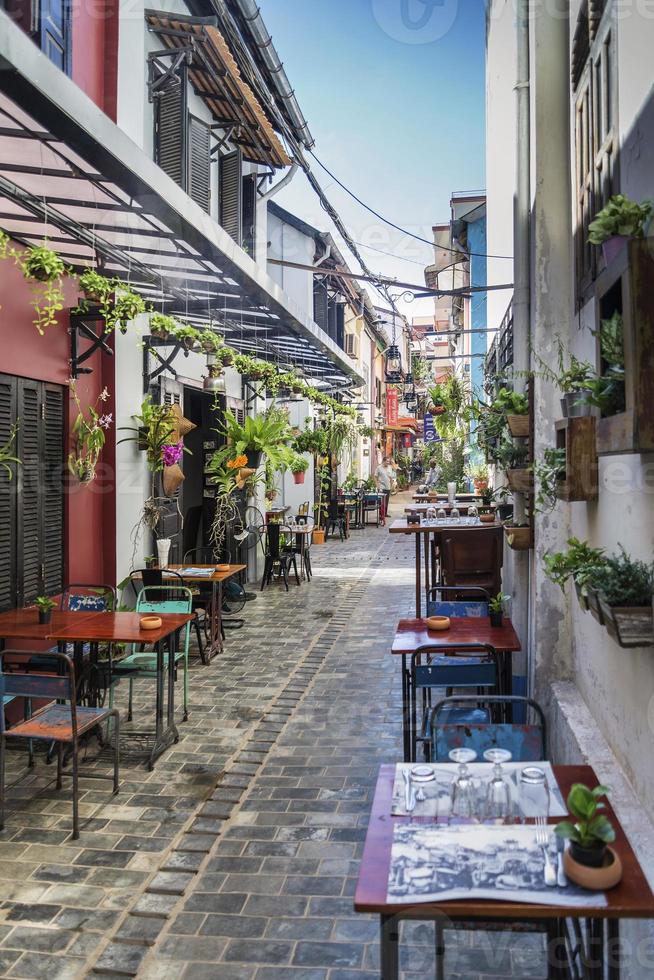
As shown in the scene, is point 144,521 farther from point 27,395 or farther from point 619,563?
point 619,563

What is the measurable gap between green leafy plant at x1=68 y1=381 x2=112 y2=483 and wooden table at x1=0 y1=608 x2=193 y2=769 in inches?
63.0

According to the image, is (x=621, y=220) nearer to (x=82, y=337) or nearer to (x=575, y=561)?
(x=575, y=561)

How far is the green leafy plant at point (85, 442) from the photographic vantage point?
7223 millimetres

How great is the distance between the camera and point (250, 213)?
12477mm

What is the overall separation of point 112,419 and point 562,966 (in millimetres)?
6600

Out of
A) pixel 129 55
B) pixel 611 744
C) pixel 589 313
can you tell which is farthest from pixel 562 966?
pixel 129 55

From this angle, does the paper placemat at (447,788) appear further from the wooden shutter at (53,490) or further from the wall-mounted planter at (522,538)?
the wooden shutter at (53,490)

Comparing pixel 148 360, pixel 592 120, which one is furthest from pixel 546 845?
pixel 148 360

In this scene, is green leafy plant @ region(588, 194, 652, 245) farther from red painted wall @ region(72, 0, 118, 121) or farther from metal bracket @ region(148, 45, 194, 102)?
metal bracket @ region(148, 45, 194, 102)

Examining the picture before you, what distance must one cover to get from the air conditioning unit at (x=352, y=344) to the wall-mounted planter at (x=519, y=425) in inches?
782

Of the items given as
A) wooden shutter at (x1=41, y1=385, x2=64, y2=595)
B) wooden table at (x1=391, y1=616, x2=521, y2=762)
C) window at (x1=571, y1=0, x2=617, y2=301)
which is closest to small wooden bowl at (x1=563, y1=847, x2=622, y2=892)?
wooden table at (x1=391, y1=616, x2=521, y2=762)

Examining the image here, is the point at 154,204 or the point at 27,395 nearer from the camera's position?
the point at 154,204

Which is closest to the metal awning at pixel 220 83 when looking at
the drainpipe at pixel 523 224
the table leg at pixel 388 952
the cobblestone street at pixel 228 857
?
the drainpipe at pixel 523 224

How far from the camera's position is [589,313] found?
427cm
